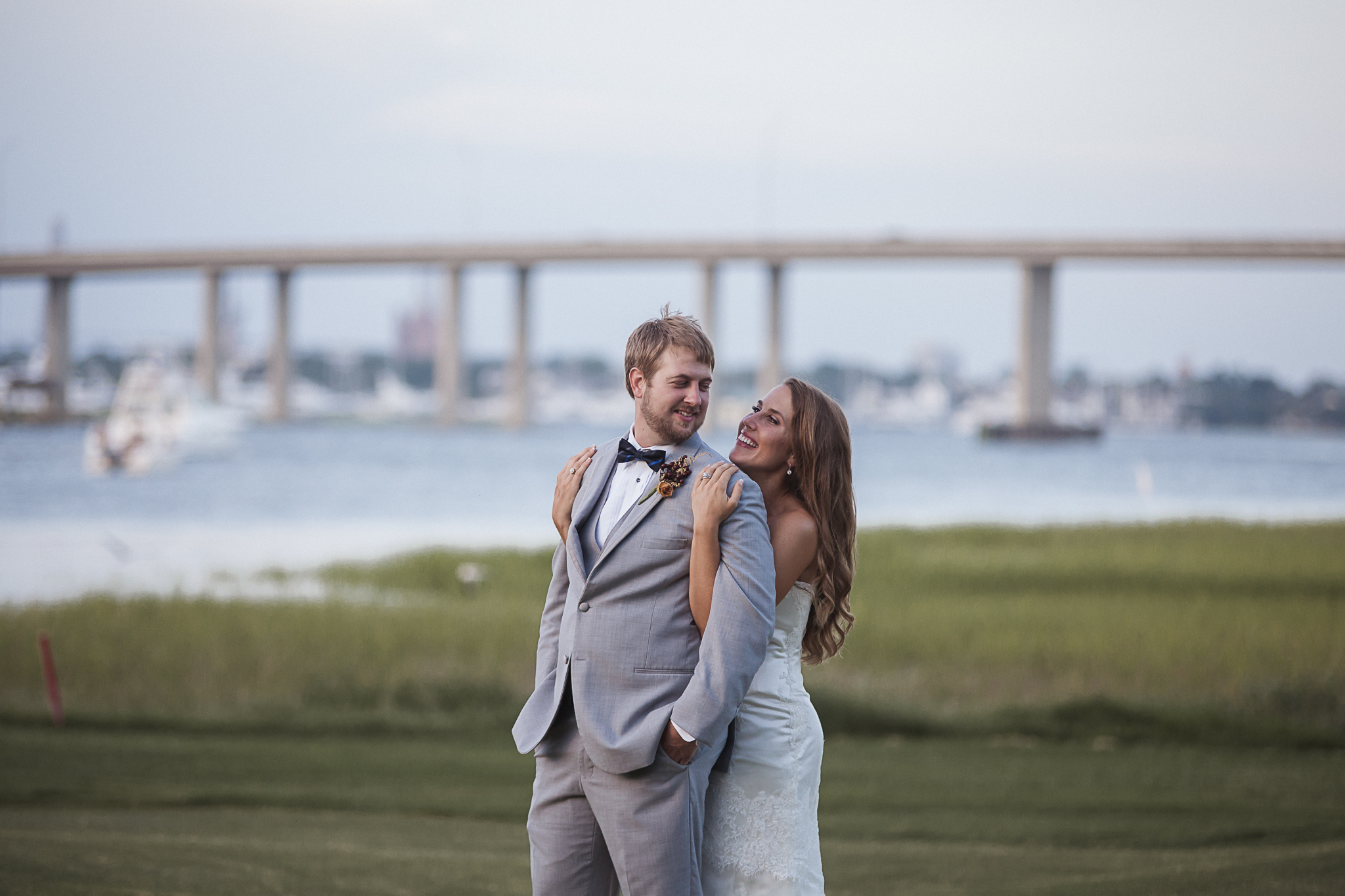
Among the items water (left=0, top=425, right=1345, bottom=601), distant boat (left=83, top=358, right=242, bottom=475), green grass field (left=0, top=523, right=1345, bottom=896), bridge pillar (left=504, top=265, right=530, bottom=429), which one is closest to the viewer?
green grass field (left=0, top=523, right=1345, bottom=896)

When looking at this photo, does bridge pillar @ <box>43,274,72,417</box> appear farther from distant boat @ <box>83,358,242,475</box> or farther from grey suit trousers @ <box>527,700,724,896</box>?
grey suit trousers @ <box>527,700,724,896</box>

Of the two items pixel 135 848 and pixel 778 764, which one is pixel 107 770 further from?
pixel 778 764

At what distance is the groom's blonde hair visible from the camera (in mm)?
3307

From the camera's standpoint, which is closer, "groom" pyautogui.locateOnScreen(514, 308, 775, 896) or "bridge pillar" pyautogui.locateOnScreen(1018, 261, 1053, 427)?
"groom" pyautogui.locateOnScreen(514, 308, 775, 896)

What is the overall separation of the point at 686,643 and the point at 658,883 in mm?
555

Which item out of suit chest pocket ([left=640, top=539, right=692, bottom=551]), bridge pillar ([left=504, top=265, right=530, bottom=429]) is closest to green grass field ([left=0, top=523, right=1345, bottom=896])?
suit chest pocket ([left=640, top=539, right=692, bottom=551])

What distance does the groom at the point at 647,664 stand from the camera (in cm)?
319

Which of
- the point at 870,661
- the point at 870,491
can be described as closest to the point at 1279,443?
the point at 870,491

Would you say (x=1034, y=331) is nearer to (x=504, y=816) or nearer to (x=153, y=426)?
(x=153, y=426)

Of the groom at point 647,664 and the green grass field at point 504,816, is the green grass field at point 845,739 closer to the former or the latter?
the green grass field at point 504,816

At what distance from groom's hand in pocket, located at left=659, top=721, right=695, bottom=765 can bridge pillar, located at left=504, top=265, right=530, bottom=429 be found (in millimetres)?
46888

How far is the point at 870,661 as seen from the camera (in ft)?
43.4

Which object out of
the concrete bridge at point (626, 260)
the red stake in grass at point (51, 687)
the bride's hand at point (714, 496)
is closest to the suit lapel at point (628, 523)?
the bride's hand at point (714, 496)

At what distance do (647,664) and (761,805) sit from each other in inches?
22.1
